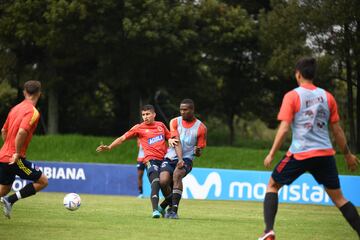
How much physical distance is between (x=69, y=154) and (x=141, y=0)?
732cm

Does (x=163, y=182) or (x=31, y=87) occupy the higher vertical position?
(x=31, y=87)

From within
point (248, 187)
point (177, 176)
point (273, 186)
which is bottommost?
point (248, 187)

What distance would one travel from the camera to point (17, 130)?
36.9ft

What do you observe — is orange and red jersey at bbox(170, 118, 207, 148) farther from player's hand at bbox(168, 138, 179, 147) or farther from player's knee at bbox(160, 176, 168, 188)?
player's knee at bbox(160, 176, 168, 188)

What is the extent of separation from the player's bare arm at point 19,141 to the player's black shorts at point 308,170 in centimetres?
390

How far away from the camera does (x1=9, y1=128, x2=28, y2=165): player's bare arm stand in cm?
1100

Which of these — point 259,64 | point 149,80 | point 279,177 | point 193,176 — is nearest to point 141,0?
point 149,80

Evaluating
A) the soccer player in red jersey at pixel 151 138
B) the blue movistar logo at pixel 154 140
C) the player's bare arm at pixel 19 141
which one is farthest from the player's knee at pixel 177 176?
the player's bare arm at pixel 19 141

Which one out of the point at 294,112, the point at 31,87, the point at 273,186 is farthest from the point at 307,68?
the point at 31,87

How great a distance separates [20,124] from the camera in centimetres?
1113

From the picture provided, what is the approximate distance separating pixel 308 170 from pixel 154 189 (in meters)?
4.51

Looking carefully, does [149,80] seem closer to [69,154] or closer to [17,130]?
[69,154]

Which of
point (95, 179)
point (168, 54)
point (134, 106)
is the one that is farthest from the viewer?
point (134, 106)

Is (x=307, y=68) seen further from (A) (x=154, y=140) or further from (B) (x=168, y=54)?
(B) (x=168, y=54)
